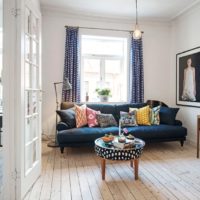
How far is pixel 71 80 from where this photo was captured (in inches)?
187

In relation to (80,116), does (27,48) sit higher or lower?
higher

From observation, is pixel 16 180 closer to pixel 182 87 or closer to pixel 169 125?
pixel 169 125

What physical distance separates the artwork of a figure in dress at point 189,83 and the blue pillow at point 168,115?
17.6 inches

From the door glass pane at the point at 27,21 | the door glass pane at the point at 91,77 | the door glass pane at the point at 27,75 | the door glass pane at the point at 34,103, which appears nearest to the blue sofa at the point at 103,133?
the door glass pane at the point at 91,77

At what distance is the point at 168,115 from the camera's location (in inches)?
174

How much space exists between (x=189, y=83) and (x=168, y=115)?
2.87 ft

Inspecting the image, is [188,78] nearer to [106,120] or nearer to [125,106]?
[125,106]

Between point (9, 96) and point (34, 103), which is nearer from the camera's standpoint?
point (9, 96)

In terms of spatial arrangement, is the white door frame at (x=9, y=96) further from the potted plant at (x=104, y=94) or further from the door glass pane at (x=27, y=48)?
the potted plant at (x=104, y=94)

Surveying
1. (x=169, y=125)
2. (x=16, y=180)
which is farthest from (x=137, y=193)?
(x=169, y=125)

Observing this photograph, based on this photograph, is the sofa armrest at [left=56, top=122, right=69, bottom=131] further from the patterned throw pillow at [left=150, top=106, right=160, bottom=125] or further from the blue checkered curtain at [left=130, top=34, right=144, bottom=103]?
the blue checkered curtain at [left=130, top=34, right=144, bottom=103]

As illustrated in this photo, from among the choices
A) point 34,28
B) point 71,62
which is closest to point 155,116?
point 71,62

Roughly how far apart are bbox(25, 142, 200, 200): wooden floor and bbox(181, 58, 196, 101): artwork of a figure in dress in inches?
50.3

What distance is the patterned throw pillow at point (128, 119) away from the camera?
14.0ft
